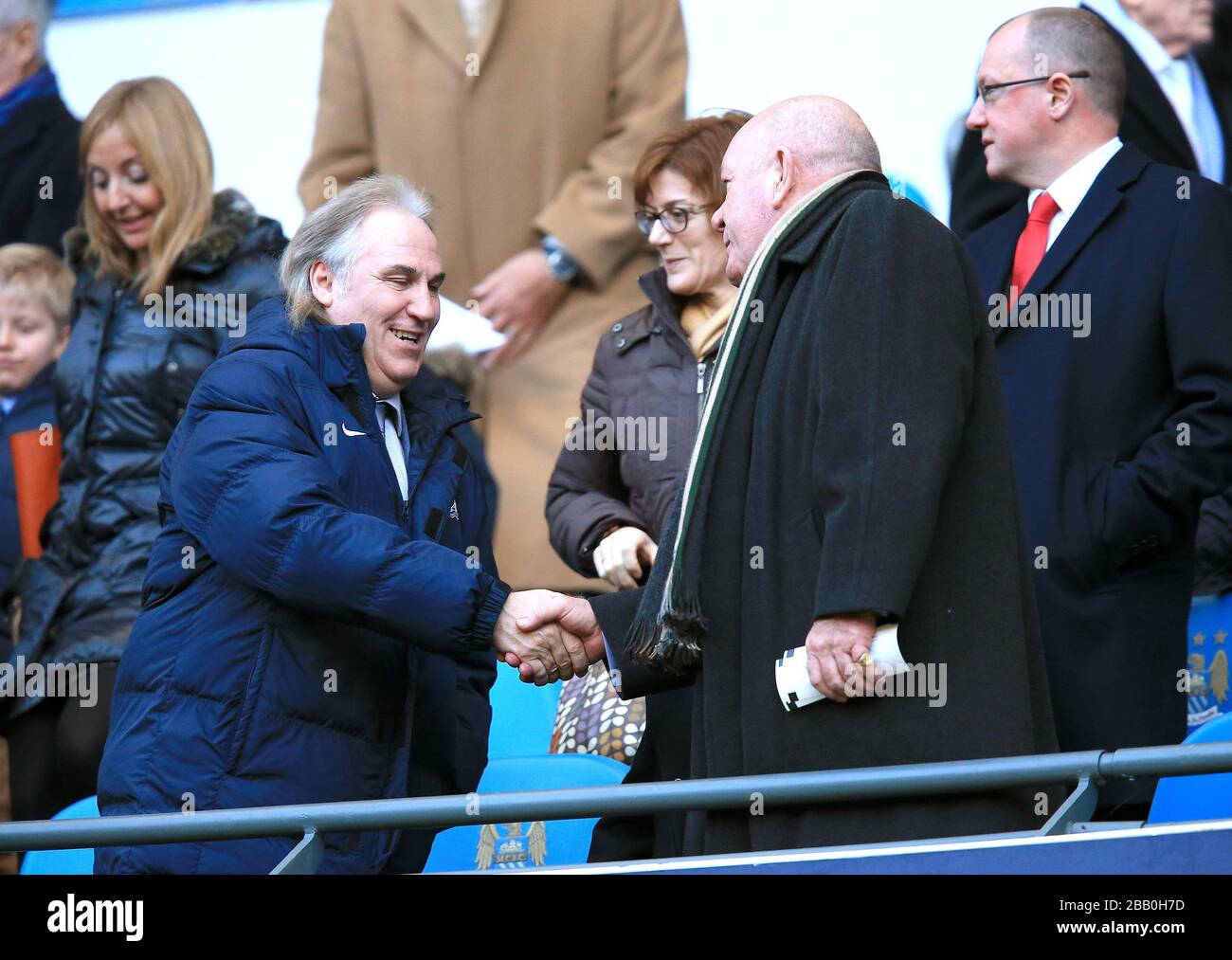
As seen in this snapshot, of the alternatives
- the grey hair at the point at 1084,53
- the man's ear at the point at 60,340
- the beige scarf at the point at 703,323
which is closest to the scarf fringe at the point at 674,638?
the beige scarf at the point at 703,323

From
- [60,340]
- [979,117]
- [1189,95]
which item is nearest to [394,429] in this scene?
[979,117]

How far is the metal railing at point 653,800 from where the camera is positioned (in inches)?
120

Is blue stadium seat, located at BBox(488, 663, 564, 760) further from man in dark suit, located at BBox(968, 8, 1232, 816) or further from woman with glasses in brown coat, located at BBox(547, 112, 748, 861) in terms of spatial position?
man in dark suit, located at BBox(968, 8, 1232, 816)

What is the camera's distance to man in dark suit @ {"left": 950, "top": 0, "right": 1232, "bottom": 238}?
5.87 meters

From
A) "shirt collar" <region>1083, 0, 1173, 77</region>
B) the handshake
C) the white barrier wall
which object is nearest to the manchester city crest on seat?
the handshake

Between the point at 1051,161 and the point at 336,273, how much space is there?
1868mm

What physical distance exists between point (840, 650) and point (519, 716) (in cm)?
232

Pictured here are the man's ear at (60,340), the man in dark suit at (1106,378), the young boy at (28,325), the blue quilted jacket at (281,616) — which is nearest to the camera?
the blue quilted jacket at (281,616)

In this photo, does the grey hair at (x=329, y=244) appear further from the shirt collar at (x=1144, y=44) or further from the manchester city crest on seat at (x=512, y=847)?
the shirt collar at (x=1144, y=44)

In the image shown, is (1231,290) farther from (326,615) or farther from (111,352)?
(111,352)

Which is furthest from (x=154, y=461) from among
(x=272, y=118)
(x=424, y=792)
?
(x=424, y=792)

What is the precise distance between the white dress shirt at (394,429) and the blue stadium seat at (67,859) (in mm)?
1188

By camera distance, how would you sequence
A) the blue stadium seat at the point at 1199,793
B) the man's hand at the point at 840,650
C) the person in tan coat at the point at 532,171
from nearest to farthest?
the man's hand at the point at 840,650, the blue stadium seat at the point at 1199,793, the person in tan coat at the point at 532,171
